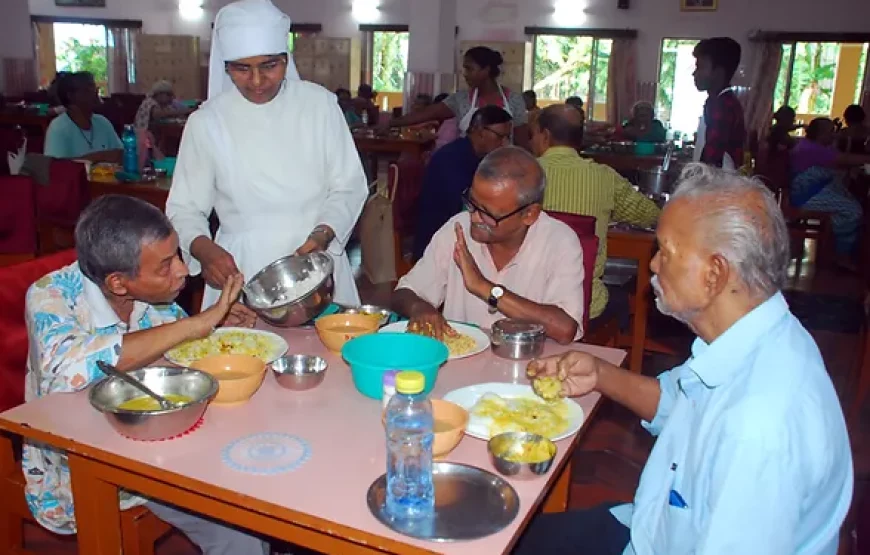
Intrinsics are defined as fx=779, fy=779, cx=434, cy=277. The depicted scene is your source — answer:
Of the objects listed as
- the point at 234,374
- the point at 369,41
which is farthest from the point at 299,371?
the point at 369,41

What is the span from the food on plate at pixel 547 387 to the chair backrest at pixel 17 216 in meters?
3.36

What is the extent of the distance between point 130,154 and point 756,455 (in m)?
4.33

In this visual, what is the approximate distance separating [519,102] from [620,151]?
5.92 ft

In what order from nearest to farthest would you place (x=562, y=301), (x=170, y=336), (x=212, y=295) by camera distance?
(x=170, y=336) → (x=562, y=301) → (x=212, y=295)

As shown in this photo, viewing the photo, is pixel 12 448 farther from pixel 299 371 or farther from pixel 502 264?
pixel 502 264

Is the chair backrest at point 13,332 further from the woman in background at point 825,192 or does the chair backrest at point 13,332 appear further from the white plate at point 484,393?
the woman in background at point 825,192

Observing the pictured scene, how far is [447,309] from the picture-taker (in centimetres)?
260

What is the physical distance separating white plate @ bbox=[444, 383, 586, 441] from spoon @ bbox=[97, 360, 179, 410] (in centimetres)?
61

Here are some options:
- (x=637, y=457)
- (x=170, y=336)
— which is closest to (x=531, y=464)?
(x=170, y=336)

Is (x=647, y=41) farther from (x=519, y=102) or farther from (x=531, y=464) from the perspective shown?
(x=531, y=464)

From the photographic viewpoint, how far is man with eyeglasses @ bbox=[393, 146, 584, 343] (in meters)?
2.25

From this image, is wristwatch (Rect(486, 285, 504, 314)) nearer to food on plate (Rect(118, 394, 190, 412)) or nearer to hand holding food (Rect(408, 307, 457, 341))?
hand holding food (Rect(408, 307, 457, 341))

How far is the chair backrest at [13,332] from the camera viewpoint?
6.40ft

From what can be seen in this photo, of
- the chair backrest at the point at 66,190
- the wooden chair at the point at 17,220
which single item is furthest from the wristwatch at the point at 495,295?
the chair backrest at the point at 66,190
